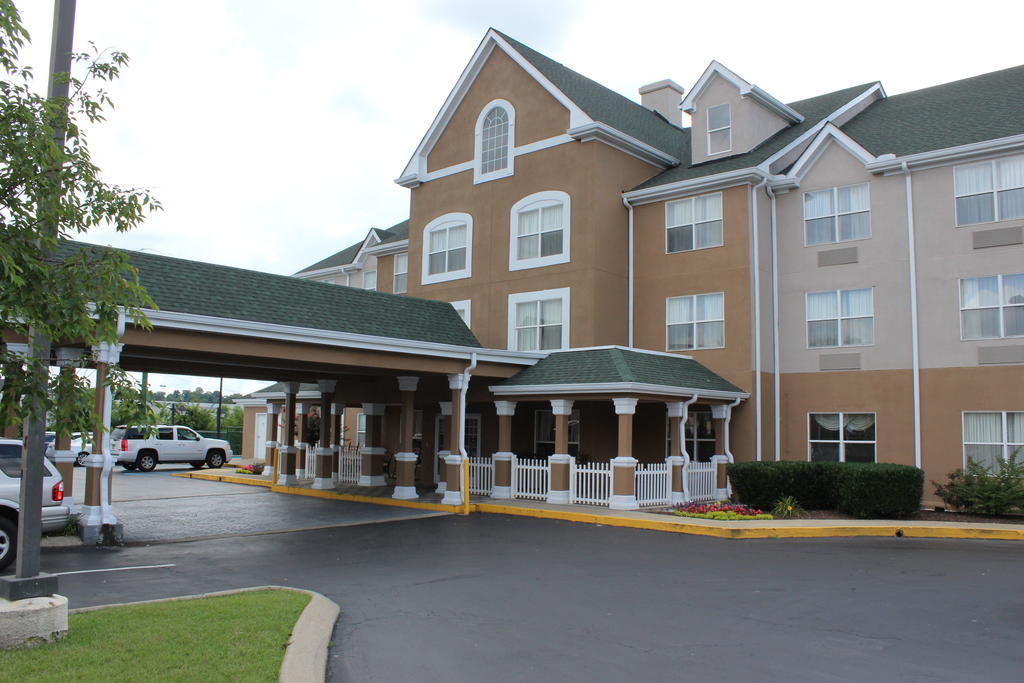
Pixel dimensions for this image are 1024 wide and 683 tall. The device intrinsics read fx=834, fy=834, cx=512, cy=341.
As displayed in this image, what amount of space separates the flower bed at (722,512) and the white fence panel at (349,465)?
1193cm

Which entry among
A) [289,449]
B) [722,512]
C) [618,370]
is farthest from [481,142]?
[722,512]

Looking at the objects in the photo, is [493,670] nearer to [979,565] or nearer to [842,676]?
[842,676]

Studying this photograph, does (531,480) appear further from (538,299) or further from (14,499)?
(14,499)

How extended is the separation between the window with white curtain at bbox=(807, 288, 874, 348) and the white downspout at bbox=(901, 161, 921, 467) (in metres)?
1.01

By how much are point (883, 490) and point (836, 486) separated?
1.10m

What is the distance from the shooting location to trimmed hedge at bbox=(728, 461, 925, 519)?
17.2 meters

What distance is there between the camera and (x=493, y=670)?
22.9 ft

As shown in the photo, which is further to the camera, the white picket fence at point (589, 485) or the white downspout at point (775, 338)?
the white downspout at point (775, 338)

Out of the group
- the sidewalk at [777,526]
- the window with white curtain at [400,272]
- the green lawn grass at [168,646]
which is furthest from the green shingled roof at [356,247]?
the green lawn grass at [168,646]

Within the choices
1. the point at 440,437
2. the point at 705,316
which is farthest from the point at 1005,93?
the point at 440,437

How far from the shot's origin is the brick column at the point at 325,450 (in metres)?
24.8

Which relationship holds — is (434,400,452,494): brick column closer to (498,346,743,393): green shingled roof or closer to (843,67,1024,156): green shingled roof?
(498,346,743,393): green shingled roof

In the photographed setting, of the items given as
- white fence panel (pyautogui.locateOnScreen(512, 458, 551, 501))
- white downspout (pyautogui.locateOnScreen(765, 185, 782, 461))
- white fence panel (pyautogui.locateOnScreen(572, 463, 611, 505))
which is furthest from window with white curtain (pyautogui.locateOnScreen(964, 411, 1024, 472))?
white fence panel (pyautogui.locateOnScreen(512, 458, 551, 501))

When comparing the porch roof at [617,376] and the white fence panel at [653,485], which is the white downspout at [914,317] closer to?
the porch roof at [617,376]
